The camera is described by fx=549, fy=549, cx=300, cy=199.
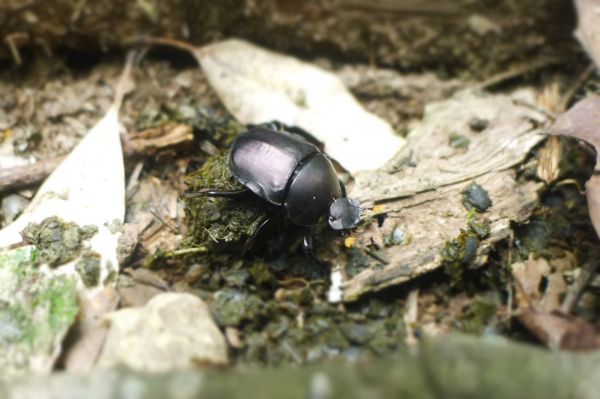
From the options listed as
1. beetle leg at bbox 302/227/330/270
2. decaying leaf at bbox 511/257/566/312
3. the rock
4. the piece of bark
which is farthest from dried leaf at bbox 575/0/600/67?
the rock

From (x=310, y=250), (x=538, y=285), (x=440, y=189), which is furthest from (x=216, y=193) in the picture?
(x=538, y=285)

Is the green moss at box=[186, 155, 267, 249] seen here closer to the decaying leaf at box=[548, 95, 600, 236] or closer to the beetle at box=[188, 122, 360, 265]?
the beetle at box=[188, 122, 360, 265]

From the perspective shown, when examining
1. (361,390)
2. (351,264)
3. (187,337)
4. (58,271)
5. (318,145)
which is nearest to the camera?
(361,390)

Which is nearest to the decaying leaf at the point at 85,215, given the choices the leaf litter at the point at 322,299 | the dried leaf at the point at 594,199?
the leaf litter at the point at 322,299

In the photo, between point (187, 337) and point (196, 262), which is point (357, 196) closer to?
point (196, 262)

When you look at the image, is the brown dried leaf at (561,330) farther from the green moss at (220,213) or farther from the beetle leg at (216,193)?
the beetle leg at (216,193)

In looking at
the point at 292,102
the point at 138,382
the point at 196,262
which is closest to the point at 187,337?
the point at 138,382
